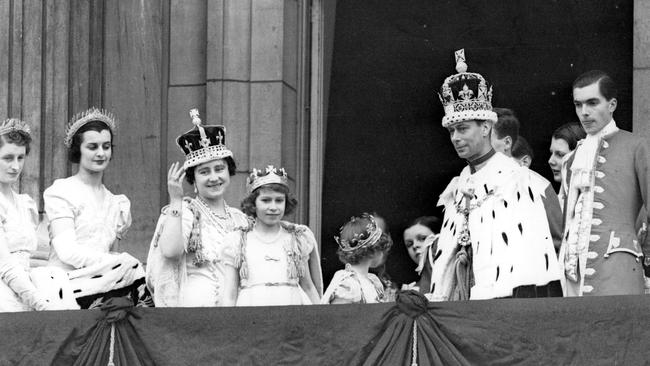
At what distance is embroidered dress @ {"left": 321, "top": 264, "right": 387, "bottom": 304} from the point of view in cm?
1316

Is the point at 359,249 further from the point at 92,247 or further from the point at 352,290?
the point at 92,247

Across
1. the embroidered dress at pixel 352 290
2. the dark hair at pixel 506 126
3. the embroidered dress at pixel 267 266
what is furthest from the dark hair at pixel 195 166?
the dark hair at pixel 506 126

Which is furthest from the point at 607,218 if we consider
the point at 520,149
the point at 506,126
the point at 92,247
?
the point at 92,247

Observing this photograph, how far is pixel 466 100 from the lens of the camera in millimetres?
12750

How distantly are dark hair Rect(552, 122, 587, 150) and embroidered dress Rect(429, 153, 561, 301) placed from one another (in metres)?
1.33

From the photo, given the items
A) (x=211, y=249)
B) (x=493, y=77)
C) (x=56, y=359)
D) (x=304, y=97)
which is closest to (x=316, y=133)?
(x=304, y=97)

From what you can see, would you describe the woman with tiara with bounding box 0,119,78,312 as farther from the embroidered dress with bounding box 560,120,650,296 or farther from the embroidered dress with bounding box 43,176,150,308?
the embroidered dress with bounding box 560,120,650,296

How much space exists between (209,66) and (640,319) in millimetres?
5893

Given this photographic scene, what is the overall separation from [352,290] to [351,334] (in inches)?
56.4

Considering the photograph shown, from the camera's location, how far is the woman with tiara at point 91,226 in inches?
521

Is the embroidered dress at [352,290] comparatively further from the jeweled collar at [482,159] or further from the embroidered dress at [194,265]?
the jeweled collar at [482,159]

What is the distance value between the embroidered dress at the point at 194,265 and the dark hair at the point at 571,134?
2.28 m

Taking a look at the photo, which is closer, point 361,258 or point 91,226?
point 361,258

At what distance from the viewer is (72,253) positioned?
43.9ft
